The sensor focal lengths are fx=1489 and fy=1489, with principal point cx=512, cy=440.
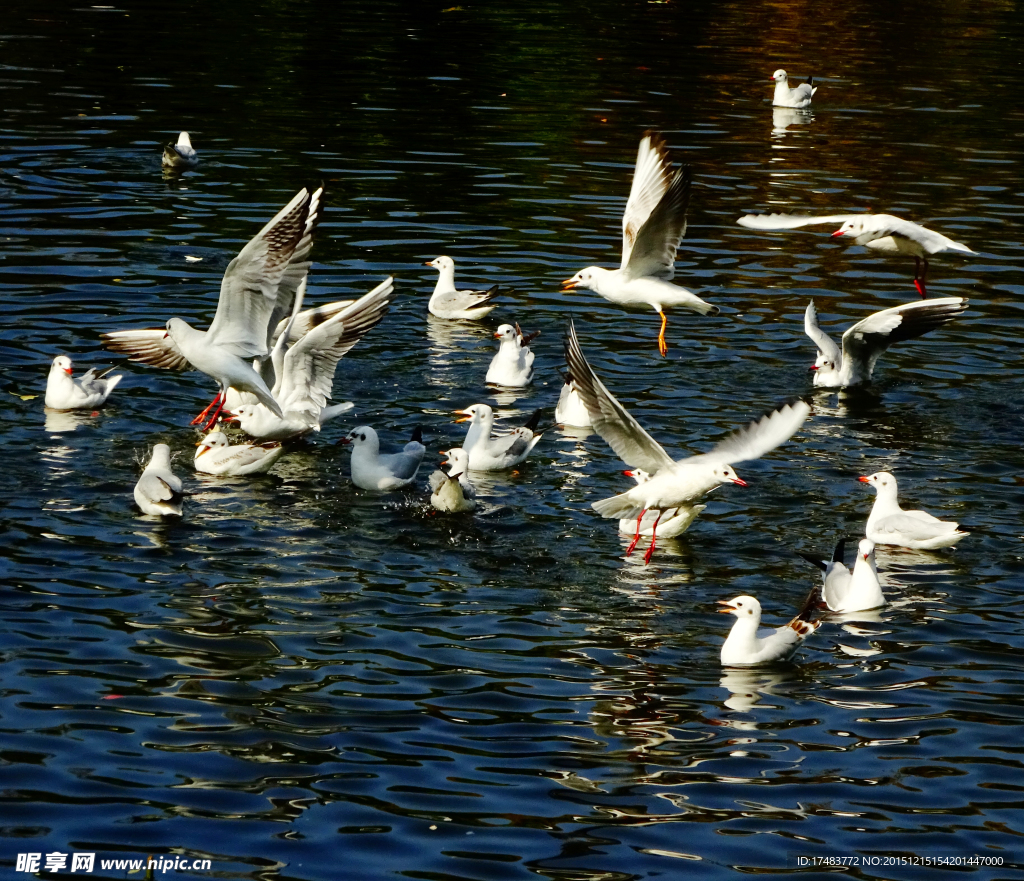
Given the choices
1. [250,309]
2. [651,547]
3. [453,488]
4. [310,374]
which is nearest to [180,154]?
[310,374]

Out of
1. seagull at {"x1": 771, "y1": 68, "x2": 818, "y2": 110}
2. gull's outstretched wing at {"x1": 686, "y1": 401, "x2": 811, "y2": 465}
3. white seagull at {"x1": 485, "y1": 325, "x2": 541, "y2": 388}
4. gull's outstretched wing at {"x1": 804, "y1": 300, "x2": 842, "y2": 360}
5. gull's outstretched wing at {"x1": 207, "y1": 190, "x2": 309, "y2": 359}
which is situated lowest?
white seagull at {"x1": 485, "y1": 325, "x2": 541, "y2": 388}

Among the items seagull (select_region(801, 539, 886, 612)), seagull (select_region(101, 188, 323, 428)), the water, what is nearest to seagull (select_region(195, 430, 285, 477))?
the water

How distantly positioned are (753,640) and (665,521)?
2.55 meters

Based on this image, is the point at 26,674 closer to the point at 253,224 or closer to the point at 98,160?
the point at 253,224

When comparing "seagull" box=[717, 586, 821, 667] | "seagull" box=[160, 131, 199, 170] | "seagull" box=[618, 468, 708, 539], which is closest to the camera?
"seagull" box=[717, 586, 821, 667]

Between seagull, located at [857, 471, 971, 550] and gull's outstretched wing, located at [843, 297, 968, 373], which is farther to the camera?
gull's outstretched wing, located at [843, 297, 968, 373]

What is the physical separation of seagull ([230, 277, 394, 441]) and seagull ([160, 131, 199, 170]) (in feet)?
29.8

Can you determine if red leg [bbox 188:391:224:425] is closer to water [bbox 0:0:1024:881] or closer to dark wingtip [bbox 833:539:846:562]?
water [bbox 0:0:1024:881]

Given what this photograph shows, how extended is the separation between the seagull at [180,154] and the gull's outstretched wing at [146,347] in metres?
Answer: 7.96

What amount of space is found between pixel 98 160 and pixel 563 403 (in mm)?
12273

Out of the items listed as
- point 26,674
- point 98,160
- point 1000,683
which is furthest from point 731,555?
point 98,160

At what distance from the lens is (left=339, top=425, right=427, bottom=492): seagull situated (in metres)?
12.9

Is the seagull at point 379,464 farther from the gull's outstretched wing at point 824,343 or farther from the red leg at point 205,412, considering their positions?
the gull's outstretched wing at point 824,343

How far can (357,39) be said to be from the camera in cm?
3553
